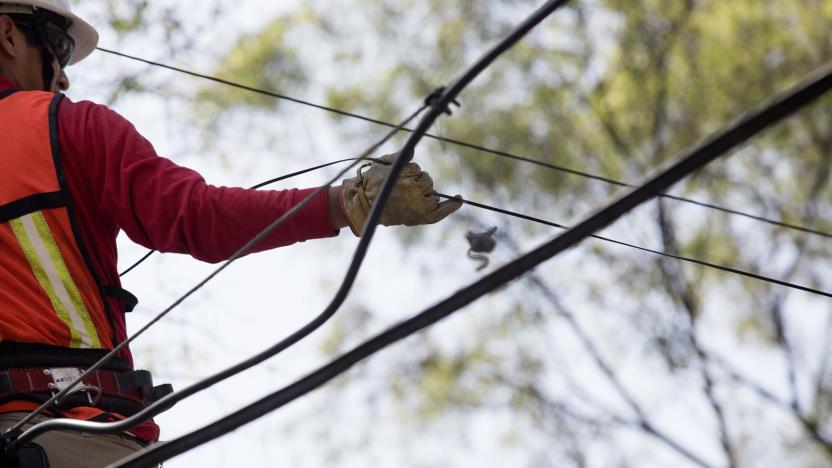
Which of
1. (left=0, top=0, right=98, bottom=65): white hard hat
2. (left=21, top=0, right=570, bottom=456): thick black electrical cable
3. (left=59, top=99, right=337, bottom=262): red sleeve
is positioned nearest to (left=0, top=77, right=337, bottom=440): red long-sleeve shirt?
(left=59, top=99, right=337, bottom=262): red sleeve

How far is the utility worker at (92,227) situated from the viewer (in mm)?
2838

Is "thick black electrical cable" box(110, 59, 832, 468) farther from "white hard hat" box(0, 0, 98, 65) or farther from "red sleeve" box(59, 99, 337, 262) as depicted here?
"white hard hat" box(0, 0, 98, 65)

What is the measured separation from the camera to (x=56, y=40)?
349 centimetres

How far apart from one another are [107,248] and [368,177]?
0.67 meters

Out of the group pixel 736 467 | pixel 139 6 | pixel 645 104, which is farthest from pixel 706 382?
pixel 139 6

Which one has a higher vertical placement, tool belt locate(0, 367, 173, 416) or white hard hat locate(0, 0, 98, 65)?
white hard hat locate(0, 0, 98, 65)

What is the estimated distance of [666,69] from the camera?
488 inches

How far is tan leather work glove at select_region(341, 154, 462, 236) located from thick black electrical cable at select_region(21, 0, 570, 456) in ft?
0.43

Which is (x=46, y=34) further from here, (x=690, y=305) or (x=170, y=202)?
(x=690, y=305)

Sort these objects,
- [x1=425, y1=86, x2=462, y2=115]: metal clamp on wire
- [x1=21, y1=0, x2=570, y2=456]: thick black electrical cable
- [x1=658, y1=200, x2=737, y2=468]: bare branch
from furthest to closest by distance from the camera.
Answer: [x1=658, y1=200, x2=737, y2=468]: bare branch → [x1=425, y1=86, x2=462, y2=115]: metal clamp on wire → [x1=21, y1=0, x2=570, y2=456]: thick black electrical cable

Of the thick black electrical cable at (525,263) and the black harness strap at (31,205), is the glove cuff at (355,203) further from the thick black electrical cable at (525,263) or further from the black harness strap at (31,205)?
the black harness strap at (31,205)

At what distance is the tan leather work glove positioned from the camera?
9.18ft

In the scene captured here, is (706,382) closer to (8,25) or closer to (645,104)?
(645,104)

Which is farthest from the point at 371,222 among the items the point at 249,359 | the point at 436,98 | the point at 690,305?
the point at 690,305
